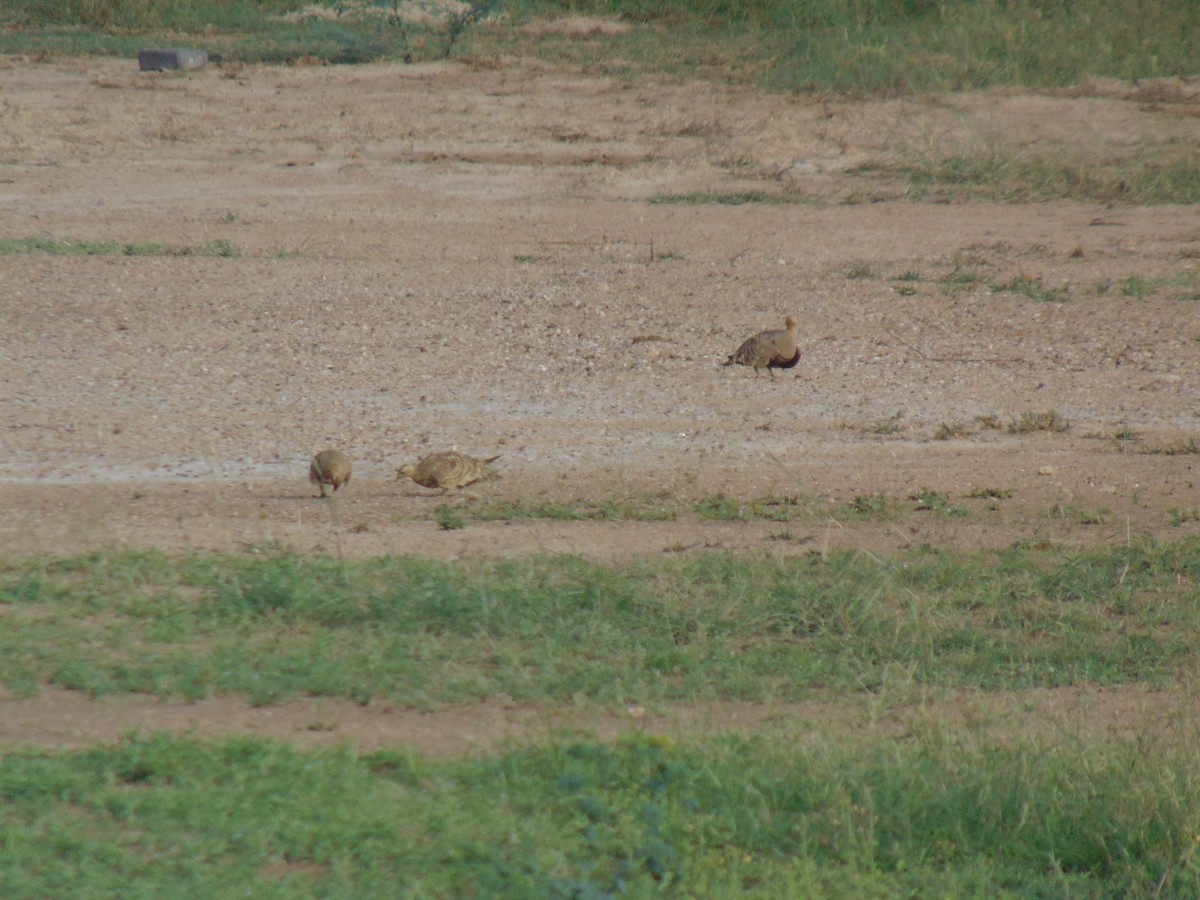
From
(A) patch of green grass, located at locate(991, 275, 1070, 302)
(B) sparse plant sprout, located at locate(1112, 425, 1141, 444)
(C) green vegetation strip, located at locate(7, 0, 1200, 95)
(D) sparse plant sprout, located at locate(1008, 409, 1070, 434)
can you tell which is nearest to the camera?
(B) sparse plant sprout, located at locate(1112, 425, 1141, 444)

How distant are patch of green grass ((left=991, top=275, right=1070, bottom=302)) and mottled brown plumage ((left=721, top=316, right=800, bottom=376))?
256cm

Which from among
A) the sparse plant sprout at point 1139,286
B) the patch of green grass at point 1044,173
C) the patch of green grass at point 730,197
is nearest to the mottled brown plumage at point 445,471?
the sparse plant sprout at point 1139,286

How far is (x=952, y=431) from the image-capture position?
310 inches

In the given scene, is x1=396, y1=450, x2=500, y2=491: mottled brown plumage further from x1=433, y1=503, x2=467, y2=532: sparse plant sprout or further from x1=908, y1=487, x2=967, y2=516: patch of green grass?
x1=908, y1=487, x2=967, y2=516: patch of green grass

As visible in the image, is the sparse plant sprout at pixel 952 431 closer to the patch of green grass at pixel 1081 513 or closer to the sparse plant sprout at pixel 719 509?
the patch of green grass at pixel 1081 513

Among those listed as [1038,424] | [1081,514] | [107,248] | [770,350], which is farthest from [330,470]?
[107,248]

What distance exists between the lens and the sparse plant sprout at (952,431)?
7812mm

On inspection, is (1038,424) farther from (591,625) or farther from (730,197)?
(730,197)

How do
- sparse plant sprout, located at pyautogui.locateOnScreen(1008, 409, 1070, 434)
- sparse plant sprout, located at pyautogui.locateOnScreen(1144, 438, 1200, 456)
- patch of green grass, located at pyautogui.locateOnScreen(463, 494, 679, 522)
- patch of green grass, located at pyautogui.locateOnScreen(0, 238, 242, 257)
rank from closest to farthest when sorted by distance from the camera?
patch of green grass, located at pyautogui.locateOnScreen(463, 494, 679, 522)
sparse plant sprout, located at pyautogui.locateOnScreen(1144, 438, 1200, 456)
sparse plant sprout, located at pyautogui.locateOnScreen(1008, 409, 1070, 434)
patch of green grass, located at pyautogui.locateOnScreen(0, 238, 242, 257)

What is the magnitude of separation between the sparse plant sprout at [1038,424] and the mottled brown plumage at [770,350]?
1.41m

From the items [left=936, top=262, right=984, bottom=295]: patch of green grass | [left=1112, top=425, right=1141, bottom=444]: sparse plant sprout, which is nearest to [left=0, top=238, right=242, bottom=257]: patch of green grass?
[left=936, top=262, right=984, bottom=295]: patch of green grass

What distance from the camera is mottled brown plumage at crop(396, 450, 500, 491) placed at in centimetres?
659

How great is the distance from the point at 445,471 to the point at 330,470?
20.4 inches

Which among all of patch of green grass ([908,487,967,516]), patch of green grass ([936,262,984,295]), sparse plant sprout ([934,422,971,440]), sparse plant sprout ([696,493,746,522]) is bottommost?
sparse plant sprout ([934,422,971,440])
